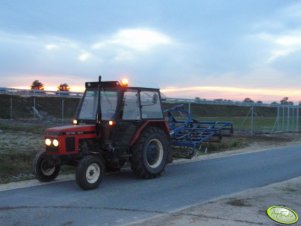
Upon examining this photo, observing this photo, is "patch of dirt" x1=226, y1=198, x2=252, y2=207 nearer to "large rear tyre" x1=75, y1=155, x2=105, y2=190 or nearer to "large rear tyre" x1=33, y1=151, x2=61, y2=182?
"large rear tyre" x1=75, y1=155, x2=105, y2=190

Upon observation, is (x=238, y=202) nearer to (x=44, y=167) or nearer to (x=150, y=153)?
(x=150, y=153)

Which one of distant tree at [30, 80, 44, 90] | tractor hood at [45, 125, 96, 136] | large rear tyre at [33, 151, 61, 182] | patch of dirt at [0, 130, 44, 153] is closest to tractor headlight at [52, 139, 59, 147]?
tractor hood at [45, 125, 96, 136]

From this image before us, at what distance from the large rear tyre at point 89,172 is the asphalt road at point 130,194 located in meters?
0.16

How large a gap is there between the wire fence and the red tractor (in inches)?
564

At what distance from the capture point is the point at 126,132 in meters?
10.8

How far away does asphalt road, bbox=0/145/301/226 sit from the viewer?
752 cm

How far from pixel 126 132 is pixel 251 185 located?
3.06 metres

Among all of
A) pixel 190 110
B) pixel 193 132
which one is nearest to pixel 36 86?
pixel 190 110

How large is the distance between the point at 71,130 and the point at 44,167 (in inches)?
50.0

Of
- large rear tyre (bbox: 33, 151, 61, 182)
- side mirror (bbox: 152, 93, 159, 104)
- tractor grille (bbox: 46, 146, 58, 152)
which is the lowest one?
large rear tyre (bbox: 33, 151, 61, 182)

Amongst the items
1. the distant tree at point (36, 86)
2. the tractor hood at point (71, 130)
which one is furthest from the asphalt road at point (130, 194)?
the distant tree at point (36, 86)

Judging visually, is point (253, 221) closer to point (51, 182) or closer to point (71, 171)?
point (51, 182)

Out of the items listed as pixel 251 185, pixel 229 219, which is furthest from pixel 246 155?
pixel 229 219
